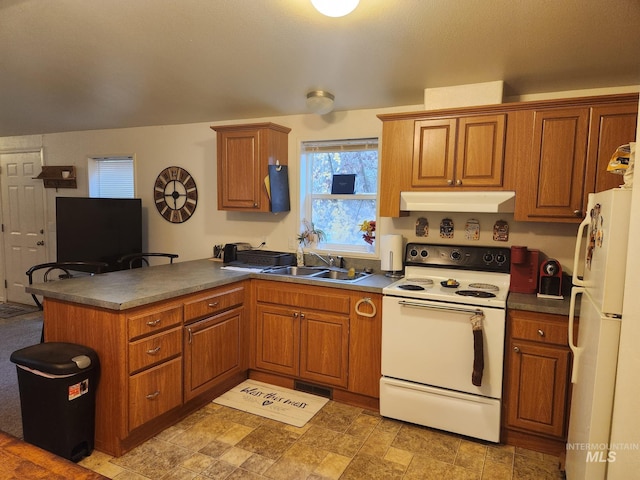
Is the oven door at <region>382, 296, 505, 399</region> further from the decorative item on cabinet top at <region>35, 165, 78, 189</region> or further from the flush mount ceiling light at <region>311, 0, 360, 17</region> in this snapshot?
the decorative item on cabinet top at <region>35, 165, 78, 189</region>

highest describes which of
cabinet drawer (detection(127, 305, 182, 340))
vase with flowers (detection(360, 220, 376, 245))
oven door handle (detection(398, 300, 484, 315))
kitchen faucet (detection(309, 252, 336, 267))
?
vase with flowers (detection(360, 220, 376, 245))

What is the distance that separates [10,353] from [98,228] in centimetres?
135

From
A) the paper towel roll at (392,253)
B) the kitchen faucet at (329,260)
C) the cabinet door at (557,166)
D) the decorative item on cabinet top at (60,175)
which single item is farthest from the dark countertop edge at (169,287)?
the decorative item on cabinet top at (60,175)

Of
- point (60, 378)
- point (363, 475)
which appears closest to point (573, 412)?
point (363, 475)

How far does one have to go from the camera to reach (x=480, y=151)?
2.68 m

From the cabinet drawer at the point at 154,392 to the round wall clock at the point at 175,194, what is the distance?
2073mm

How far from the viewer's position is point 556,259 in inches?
110

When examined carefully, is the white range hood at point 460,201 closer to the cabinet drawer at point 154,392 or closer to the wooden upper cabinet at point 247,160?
the wooden upper cabinet at point 247,160

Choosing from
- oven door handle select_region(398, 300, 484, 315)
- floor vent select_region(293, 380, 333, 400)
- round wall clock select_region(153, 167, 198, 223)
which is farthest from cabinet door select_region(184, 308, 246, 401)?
round wall clock select_region(153, 167, 198, 223)

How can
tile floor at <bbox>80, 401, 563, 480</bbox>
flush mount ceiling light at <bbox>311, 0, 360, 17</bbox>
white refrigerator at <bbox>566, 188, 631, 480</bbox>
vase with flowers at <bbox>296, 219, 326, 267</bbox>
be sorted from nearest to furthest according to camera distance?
white refrigerator at <bbox>566, 188, 631, 480</bbox>
flush mount ceiling light at <bbox>311, 0, 360, 17</bbox>
tile floor at <bbox>80, 401, 563, 480</bbox>
vase with flowers at <bbox>296, 219, 326, 267</bbox>

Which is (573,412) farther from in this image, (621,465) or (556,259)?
(556,259)

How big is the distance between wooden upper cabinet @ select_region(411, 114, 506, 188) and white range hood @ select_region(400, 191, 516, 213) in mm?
63

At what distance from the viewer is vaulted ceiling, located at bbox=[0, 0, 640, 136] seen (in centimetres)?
192

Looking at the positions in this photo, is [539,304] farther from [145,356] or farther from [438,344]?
[145,356]
